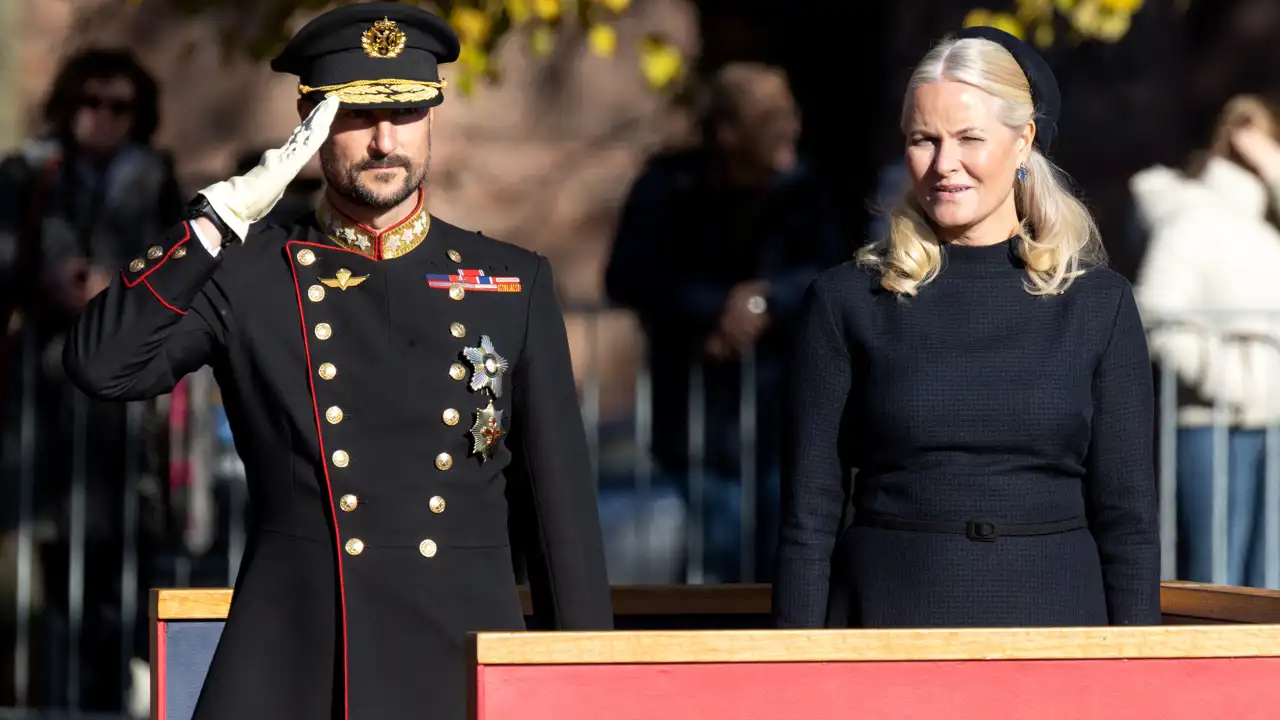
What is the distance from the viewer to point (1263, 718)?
11.2 feet

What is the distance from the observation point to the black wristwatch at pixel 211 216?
3.92 metres

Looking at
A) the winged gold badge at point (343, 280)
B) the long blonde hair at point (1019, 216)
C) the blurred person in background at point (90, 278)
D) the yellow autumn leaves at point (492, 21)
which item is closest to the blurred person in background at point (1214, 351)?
the yellow autumn leaves at point (492, 21)

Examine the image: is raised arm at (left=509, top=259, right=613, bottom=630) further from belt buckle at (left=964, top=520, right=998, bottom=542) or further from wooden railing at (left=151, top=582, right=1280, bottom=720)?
wooden railing at (left=151, top=582, right=1280, bottom=720)

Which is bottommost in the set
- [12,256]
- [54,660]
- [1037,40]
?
[54,660]

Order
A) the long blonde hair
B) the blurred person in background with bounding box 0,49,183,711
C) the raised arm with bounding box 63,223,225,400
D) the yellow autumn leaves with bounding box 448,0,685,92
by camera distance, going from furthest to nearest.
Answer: the yellow autumn leaves with bounding box 448,0,685,92, the blurred person in background with bounding box 0,49,183,711, the long blonde hair, the raised arm with bounding box 63,223,225,400

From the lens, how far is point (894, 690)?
131 inches

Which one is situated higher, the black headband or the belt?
the black headband

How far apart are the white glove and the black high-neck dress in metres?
0.96

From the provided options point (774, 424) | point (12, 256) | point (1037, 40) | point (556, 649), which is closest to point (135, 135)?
point (12, 256)

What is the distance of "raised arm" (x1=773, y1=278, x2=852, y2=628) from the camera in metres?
4.10

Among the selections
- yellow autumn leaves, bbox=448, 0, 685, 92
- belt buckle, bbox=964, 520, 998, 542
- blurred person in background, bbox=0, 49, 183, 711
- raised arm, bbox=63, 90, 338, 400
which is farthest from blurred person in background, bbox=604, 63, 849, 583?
raised arm, bbox=63, 90, 338, 400

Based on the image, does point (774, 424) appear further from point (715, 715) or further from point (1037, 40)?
point (715, 715)

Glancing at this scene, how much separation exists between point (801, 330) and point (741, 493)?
4.07 metres

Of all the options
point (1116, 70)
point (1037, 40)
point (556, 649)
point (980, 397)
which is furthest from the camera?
point (1116, 70)
